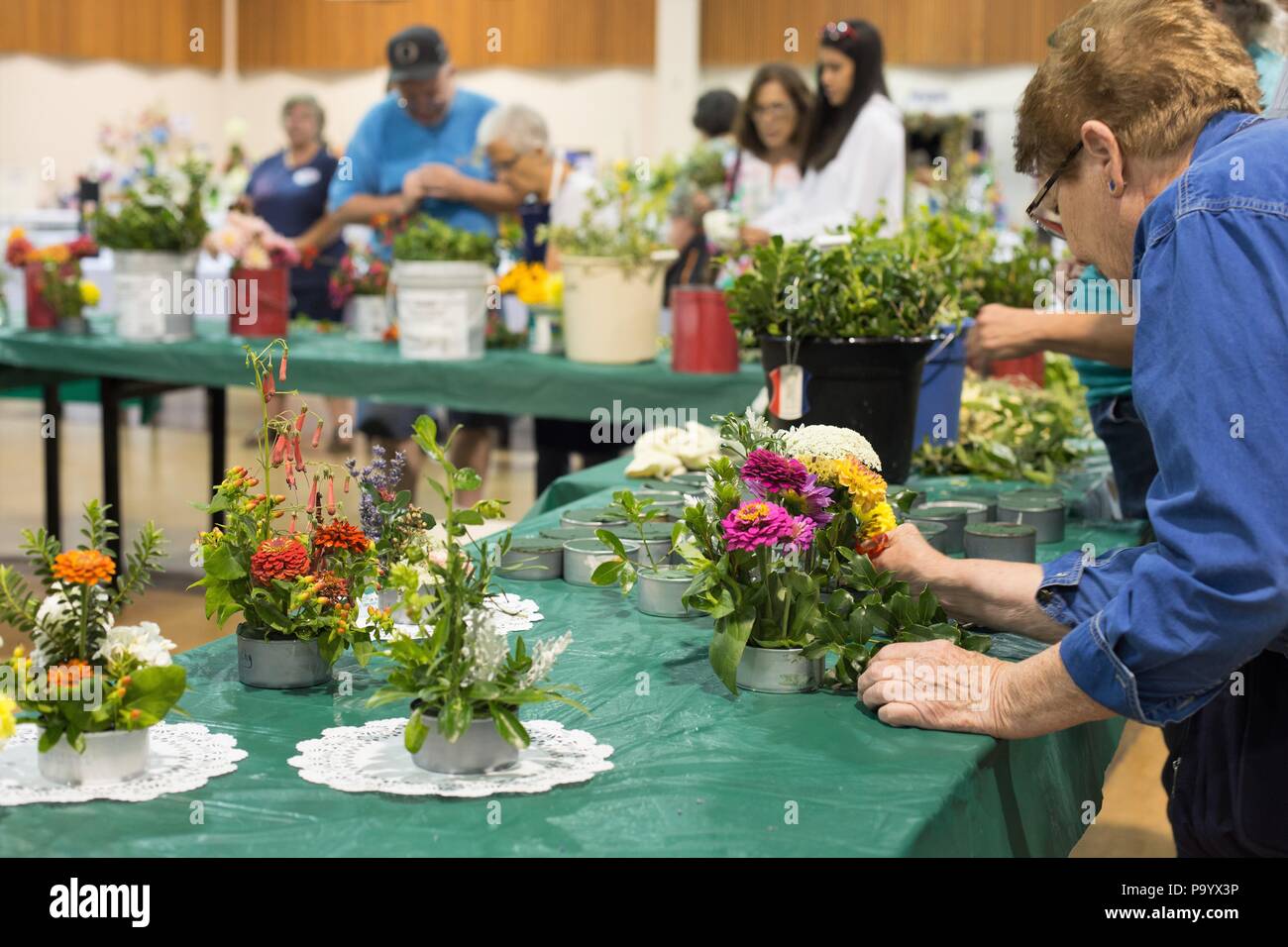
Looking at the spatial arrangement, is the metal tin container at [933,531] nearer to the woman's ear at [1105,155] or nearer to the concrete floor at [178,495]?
the woman's ear at [1105,155]

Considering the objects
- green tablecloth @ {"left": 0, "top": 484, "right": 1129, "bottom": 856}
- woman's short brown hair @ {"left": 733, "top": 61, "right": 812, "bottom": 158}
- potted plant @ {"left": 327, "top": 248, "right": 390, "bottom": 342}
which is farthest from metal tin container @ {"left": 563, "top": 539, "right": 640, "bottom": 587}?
woman's short brown hair @ {"left": 733, "top": 61, "right": 812, "bottom": 158}

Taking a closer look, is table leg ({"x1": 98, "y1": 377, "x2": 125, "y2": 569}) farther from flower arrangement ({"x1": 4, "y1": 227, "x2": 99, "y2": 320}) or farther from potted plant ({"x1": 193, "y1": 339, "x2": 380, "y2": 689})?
potted plant ({"x1": 193, "y1": 339, "x2": 380, "y2": 689})

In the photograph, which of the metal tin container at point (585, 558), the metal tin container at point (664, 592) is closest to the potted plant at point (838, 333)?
the metal tin container at point (585, 558)

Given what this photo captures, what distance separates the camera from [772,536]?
1.40 metres

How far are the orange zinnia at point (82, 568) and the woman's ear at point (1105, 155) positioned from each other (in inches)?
35.7

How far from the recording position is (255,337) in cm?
428

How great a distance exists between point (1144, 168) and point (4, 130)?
505 inches

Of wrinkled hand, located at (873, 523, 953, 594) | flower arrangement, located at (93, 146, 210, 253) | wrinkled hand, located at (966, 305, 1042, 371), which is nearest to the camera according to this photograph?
wrinkled hand, located at (873, 523, 953, 594)

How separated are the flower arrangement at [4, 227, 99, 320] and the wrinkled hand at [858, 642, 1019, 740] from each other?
360 cm

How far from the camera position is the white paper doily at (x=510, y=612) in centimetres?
A: 160

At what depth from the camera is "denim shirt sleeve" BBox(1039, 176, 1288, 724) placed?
1.15 metres

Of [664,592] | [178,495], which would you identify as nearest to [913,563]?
[664,592]

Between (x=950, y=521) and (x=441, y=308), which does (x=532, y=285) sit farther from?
(x=950, y=521)
